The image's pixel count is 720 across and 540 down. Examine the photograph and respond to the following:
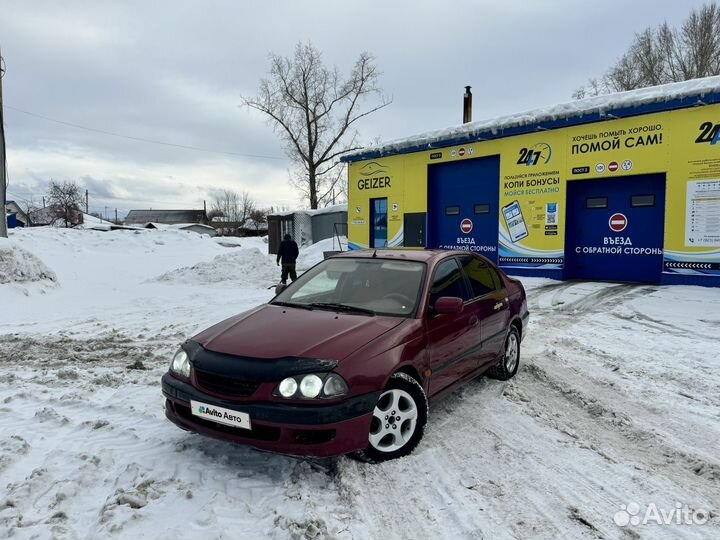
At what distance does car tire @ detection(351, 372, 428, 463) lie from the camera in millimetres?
3383

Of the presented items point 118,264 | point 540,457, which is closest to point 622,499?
point 540,457

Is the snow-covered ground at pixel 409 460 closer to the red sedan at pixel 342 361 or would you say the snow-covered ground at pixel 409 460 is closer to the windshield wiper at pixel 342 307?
the red sedan at pixel 342 361

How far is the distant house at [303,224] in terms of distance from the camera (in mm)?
26531

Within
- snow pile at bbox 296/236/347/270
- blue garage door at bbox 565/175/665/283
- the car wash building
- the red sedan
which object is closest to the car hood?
the red sedan

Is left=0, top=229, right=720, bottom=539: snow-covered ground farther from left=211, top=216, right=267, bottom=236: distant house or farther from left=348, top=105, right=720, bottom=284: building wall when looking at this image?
left=211, top=216, right=267, bottom=236: distant house

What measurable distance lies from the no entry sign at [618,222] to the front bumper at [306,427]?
12.0 metres

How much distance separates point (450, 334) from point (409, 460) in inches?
44.6

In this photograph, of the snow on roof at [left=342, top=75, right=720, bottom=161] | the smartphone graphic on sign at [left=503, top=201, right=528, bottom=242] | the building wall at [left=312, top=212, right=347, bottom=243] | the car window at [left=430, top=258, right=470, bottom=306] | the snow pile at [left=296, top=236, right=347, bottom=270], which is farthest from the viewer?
the building wall at [left=312, top=212, right=347, bottom=243]

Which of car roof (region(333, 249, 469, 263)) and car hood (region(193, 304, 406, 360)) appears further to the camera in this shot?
car roof (region(333, 249, 469, 263))

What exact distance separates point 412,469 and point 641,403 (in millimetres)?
2663

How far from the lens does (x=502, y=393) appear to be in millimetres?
4957

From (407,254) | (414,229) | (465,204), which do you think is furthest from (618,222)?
(407,254)

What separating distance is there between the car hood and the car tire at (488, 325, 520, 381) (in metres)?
1.98

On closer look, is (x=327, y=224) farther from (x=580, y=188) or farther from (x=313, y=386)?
(x=313, y=386)
